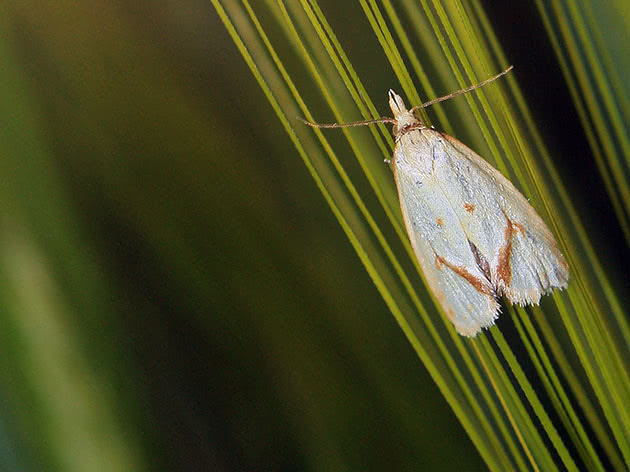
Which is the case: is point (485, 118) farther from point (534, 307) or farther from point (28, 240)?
point (28, 240)

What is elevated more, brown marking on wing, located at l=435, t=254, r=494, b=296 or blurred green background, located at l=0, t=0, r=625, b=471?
blurred green background, located at l=0, t=0, r=625, b=471

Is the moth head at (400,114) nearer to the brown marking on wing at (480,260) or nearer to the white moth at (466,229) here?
the white moth at (466,229)

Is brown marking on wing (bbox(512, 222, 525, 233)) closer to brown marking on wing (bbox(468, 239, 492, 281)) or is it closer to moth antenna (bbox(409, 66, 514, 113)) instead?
brown marking on wing (bbox(468, 239, 492, 281))

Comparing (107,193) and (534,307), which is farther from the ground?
(107,193)

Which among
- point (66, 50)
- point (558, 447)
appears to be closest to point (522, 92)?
point (558, 447)

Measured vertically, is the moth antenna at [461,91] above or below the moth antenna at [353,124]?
below

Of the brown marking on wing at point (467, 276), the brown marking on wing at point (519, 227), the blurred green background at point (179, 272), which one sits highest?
the blurred green background at point (179, 272)

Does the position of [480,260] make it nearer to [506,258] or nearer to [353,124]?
[506,258]

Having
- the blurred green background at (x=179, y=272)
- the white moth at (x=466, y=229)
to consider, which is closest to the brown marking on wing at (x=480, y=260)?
the white moth at (x=466, y=229)

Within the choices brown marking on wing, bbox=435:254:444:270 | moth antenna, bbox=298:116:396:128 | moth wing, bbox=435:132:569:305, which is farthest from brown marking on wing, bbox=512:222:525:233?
moth antenna, bbox=298:116:396:128
